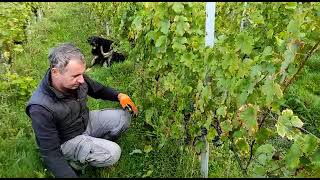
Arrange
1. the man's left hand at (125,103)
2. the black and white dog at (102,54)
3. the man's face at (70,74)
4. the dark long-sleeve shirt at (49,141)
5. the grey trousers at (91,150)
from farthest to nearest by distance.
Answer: the black and white dog at (102,54)
the man's left hand at (125,103)
the grey trousers at (91,150)
the man's face at (70,74)
the dark long-sleeve shirt at (49,141)

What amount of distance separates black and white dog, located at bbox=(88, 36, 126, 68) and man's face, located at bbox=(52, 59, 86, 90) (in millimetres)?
2997

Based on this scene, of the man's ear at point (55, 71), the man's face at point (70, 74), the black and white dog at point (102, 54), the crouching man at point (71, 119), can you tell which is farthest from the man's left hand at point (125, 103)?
the black and white dog at point (102, 54)

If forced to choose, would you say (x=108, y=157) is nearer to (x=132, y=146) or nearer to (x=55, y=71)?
(x=132, y=146)

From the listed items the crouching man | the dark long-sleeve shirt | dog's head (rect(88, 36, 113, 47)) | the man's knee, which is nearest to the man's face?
the crouching man

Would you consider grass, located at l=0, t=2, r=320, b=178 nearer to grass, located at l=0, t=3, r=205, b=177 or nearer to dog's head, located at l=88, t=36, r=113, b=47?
grass, located at l=0, t=3, r=205, b=177

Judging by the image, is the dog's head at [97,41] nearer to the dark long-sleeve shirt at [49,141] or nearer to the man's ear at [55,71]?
the man's ear at [55,71]

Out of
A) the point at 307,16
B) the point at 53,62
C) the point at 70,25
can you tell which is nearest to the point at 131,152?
the point at 53,62

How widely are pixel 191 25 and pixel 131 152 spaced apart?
1.31 meters

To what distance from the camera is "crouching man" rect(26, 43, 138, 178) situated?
117 inches

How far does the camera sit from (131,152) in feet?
12.2

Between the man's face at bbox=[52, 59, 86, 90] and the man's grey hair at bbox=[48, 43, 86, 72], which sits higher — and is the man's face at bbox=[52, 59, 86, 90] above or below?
below

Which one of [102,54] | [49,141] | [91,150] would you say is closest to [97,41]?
[102,54]

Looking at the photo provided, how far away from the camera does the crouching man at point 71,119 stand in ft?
9.72

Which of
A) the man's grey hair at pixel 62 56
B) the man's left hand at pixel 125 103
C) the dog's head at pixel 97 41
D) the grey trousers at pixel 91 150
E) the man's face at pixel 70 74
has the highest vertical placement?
the man's grey hair at pixel 62 56
